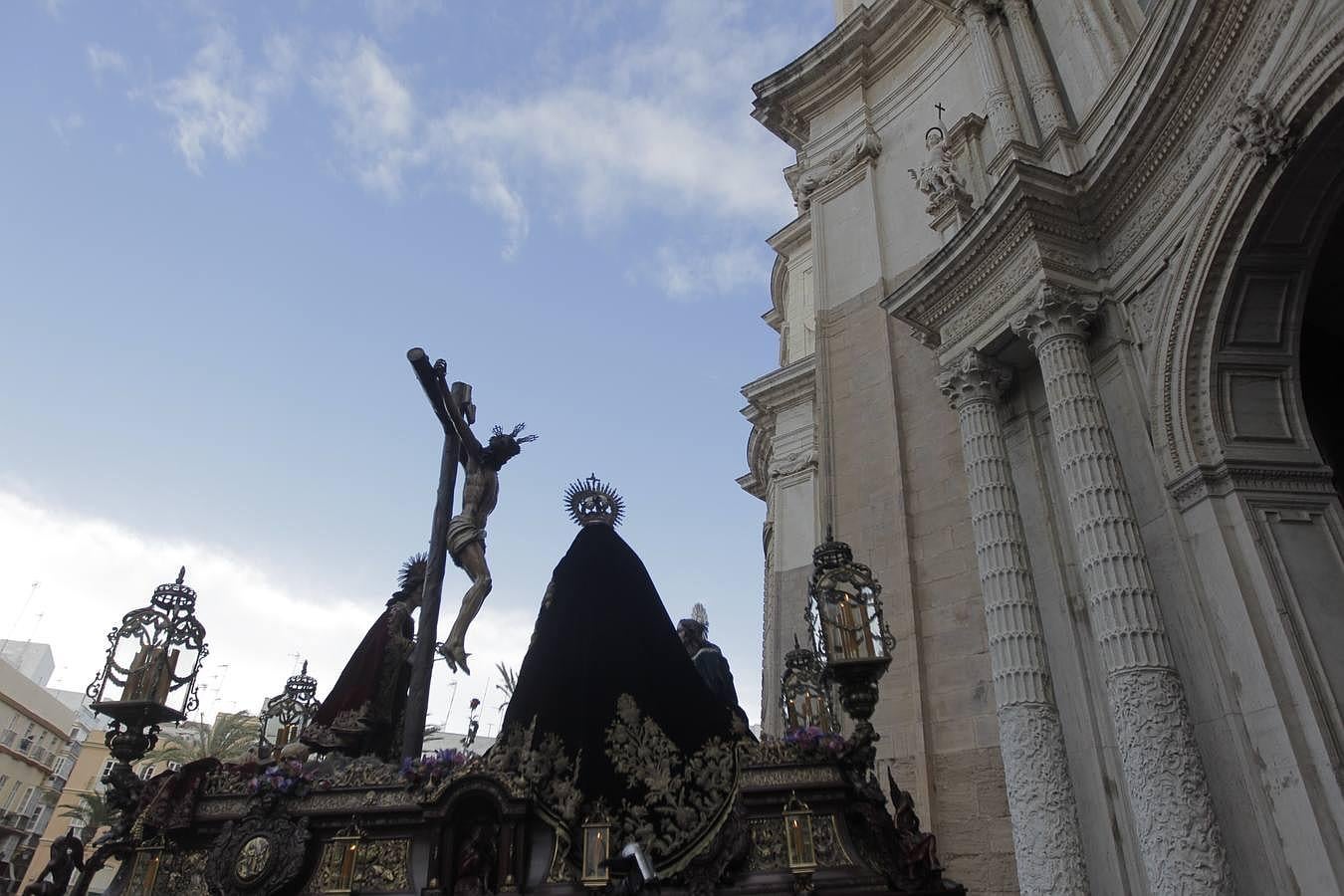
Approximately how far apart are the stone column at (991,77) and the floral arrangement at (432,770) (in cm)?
1095

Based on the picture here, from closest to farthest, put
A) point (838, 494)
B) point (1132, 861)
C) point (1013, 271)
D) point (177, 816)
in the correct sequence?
point (177, 816) < point (1132, 861) < point (1013, 271) < point (838, 494)

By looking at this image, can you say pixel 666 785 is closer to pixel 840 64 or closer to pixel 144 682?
pixel 144 682

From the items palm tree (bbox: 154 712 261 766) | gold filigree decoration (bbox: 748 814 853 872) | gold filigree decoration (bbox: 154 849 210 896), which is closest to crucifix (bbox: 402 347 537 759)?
gold filigree decoration (bbox: 154 849 210 896)

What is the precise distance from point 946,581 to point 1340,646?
462 cm

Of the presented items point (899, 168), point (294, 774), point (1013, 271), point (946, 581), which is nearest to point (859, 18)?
point (899, 168)

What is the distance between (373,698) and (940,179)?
11395 millimetres

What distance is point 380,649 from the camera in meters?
7.02

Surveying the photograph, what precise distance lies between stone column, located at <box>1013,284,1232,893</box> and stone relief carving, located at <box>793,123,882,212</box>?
301 inches

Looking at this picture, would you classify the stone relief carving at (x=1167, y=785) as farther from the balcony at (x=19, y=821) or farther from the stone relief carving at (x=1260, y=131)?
the balcony at (x=19, y=821)

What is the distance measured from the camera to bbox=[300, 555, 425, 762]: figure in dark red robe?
6445 mm

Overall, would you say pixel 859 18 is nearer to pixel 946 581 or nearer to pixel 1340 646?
pixel 946 581

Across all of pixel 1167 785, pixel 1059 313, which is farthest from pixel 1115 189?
pixel 1167 785

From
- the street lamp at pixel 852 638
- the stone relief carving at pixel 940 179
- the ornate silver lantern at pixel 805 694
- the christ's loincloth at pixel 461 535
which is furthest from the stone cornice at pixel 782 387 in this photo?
the street lamp at pixel 852 638

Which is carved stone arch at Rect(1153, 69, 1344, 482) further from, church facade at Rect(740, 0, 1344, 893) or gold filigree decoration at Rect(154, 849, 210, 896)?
gold filigree decoration at Rect(154, 849, 210, 896)
